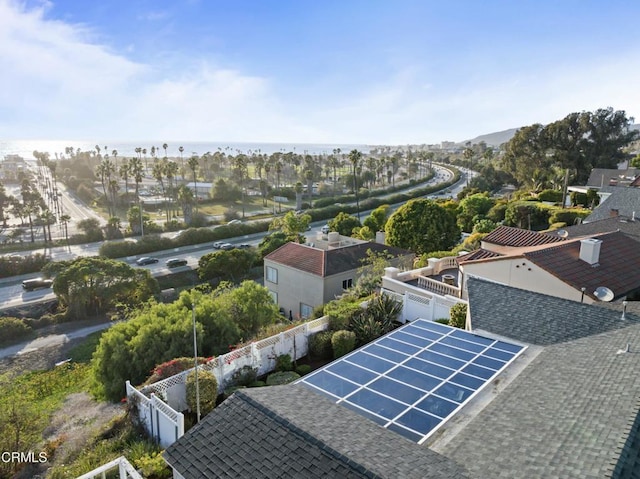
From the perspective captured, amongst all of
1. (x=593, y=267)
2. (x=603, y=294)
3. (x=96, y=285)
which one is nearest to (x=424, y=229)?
(x=593, y=267)

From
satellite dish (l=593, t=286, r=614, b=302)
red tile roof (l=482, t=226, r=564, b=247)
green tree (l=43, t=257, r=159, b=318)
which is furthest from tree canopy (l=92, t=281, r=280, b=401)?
red tile roof (l=482, t=226, r=564, b=247)

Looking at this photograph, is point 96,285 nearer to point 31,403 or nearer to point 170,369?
point 31,403

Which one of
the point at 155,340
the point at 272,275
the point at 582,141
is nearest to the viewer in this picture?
the point at 155,340

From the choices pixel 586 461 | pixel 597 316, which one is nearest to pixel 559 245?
pixel 597 316

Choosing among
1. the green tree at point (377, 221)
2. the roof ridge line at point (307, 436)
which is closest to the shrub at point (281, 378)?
the roof ridge line at point (307, 436)

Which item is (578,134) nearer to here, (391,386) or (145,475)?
(391,386)

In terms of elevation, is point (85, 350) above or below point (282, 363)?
below

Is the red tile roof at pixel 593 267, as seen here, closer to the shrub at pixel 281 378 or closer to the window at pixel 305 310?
the shrub at pixel 281 378
